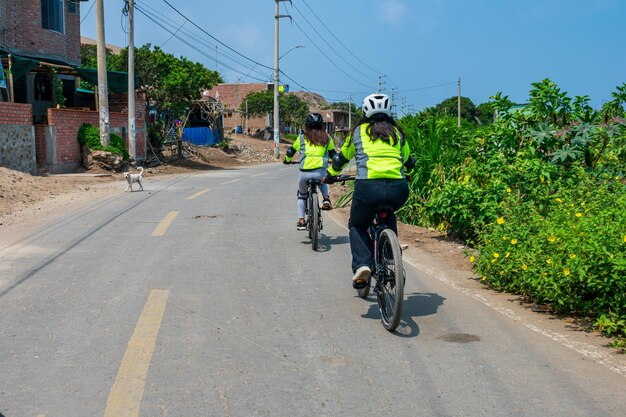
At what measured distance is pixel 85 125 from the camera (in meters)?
26.5

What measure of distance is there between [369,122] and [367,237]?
106 centimetres

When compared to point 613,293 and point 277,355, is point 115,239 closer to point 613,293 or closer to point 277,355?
point 277,355

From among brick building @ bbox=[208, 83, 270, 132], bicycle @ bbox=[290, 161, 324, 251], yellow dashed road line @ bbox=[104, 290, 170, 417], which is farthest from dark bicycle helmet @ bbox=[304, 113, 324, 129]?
brick building @ bbox=[208, 83, 270, 132]

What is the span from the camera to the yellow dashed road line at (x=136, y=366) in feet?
13.4

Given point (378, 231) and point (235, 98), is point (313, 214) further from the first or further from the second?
point (235, 98)

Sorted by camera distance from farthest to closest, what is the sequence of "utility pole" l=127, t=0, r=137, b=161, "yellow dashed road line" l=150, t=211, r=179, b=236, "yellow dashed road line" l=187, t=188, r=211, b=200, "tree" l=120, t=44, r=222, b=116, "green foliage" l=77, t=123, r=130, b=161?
"tree" l=120, t=44, r=222, b=116
"utility pole" l=127, t=0, r=137, b=161
"green foliage" l=77, t=123, r=130, b=161
"yellow dashed road line" l=187, t=188, r=211, b=200
"yellow dashed road line" l=150, t=211, r=179, b=236

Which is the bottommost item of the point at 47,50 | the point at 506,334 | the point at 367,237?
the point at 506,334

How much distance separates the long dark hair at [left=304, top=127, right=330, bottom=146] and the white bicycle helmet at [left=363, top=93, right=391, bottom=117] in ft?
11.7

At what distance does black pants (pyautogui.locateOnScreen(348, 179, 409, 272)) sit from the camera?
6.01m

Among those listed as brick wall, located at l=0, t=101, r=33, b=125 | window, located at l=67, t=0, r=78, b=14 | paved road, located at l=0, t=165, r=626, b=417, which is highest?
window, located at l=67, t=0, r=78, b=14

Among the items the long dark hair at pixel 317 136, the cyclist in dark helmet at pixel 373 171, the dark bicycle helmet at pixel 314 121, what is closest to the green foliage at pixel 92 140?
the long dark hair at pixel 317 136

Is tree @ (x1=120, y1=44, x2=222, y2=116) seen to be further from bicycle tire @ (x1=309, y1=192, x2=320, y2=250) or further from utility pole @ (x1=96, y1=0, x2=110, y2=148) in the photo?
bicycle tire @ (x1=309, y1=192, x2=320, y2=250)

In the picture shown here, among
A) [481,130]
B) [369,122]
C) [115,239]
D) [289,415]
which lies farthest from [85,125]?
[289,415]

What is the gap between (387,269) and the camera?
593 cm
